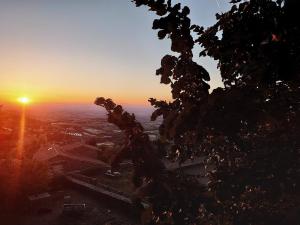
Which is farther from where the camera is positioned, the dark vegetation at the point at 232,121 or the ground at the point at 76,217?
the ground at the point at 76,217

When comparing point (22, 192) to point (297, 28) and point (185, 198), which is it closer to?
point (185, 198)

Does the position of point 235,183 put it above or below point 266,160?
below

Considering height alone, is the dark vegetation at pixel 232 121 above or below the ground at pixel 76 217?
above

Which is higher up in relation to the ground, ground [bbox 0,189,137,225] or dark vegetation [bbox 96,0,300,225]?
dark vegetation [bbox 96,0,300,225]

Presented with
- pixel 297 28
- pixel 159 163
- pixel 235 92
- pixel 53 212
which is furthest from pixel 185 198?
pixel 53 212

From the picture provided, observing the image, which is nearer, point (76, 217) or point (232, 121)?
point (232, 121)

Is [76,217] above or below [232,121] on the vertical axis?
below

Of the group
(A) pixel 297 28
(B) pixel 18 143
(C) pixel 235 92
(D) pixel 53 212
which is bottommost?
(D) pixel 53 212

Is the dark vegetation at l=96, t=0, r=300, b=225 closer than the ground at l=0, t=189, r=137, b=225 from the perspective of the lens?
Yes
